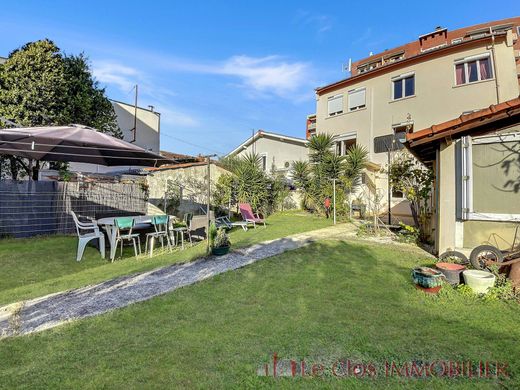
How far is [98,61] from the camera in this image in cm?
1525

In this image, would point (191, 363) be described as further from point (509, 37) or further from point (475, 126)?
point (509, 37)

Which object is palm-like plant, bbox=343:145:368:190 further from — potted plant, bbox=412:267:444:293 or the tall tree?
the tall tree

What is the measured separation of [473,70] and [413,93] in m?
3.27

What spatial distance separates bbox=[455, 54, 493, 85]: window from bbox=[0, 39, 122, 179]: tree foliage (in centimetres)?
2086

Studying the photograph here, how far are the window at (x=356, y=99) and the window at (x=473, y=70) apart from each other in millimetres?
5908

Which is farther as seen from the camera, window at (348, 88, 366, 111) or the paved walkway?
window at (348, 88, 366, 111)

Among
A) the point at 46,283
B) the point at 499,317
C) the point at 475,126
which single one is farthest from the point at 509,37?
the point at 46,283

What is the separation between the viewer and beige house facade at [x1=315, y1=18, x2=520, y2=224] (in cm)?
1638

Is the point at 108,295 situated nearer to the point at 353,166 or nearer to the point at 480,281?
the point at 480,281

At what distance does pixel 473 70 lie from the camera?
56.4 ft

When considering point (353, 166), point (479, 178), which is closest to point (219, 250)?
point (479, 178)

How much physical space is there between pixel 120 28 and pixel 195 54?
5.00 m

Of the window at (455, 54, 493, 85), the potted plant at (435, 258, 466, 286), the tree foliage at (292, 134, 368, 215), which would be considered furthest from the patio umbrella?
the window at (455, 54, 493, 85)

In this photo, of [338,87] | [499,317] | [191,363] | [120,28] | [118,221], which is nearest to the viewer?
[191,363]
